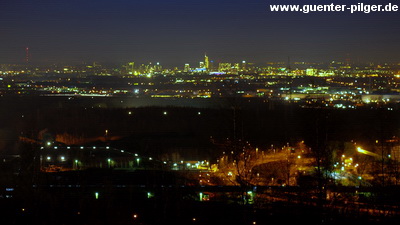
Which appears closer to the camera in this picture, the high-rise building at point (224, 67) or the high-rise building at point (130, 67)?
the high-rise building at point (224, 67)

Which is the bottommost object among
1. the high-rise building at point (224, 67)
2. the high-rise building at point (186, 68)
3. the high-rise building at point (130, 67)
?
the high-rise building at point (224, 67)

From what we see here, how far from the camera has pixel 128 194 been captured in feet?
14.5

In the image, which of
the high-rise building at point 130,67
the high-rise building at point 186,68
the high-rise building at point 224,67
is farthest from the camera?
the high-rise building at point 130,67

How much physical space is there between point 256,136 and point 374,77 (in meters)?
8.68

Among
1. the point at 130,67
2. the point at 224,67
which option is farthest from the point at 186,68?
the point at 224,67

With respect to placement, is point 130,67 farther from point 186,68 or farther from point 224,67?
point 224,67

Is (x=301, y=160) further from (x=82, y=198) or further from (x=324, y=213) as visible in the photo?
(x=82, y=198)

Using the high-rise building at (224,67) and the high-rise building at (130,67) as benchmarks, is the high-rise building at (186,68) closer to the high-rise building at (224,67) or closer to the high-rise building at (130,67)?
the high-rise building at (130,67)

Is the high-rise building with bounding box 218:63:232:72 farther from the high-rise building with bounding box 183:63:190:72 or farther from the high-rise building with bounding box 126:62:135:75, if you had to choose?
the high-rise building with bounding box 126:62:135:75

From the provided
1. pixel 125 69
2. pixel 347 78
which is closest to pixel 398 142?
pixel 347 78

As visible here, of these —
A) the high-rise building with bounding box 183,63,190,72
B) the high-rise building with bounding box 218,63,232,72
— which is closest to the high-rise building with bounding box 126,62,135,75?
the high-rise building with bounding box 183,63,190,72

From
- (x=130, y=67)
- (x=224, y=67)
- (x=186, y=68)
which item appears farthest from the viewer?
(x=130, y=67)

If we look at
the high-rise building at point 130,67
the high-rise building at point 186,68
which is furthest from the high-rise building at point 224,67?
Answer: the high-rise building at point 130,67

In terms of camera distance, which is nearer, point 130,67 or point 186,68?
point 186,68
